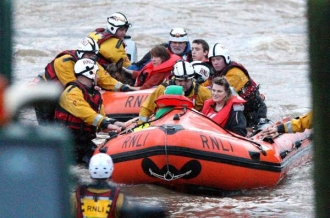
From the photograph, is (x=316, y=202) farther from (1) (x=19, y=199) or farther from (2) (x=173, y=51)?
(2) (x=173, y=51)

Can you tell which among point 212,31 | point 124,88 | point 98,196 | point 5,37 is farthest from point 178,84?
point 212,31

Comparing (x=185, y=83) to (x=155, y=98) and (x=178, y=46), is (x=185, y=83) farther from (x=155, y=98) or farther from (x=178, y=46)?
(x=178, y=46)

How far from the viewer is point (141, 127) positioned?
8.79 m

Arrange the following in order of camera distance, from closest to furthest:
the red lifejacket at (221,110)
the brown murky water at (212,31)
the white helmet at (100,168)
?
the white helmet at (100,168) < the red lifejacket at (221,110) < the brown murky water at (212,31)

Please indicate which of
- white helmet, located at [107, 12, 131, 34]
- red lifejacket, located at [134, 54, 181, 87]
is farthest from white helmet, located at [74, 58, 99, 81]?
white helmet, located at [107, 12, 131, 34]

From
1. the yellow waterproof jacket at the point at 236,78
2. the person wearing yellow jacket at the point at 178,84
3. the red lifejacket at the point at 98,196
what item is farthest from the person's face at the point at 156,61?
the red lifejacket at the point at 98,196

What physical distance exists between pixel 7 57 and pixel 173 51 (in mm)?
11002

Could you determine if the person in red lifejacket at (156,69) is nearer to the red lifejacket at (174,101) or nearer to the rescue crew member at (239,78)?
the rescue crew member at (239,78)

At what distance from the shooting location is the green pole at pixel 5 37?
5.22ft

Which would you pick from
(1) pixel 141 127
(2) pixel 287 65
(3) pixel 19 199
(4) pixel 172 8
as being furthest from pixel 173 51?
(4) pixel 172 8

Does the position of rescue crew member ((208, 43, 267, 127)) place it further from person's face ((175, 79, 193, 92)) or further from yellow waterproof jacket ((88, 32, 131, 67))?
yellow waterproof jacket ((88, 32, 131, 67))

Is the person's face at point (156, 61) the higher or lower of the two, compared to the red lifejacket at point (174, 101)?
higher

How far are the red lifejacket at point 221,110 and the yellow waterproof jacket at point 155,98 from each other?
1.44 feet

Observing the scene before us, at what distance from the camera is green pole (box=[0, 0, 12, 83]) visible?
62.6 inches
